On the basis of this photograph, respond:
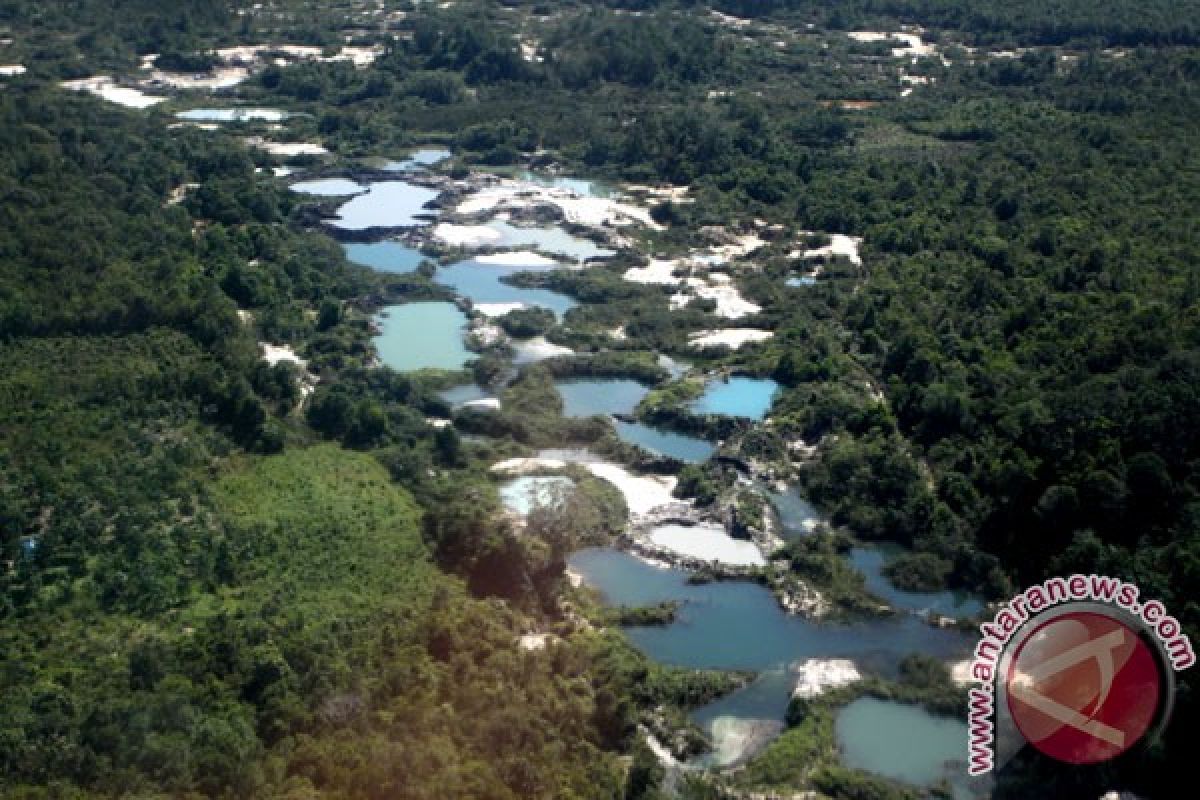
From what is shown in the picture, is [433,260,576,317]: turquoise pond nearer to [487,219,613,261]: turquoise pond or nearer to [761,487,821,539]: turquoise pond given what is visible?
[487,219,613,261]: turquoise pond

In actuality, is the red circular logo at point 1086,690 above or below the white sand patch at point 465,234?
above

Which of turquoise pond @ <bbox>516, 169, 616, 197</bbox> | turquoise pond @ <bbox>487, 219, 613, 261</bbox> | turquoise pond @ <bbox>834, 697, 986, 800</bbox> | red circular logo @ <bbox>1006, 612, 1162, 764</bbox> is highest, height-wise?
red circular logo @ <bbox>1006, 612, 1162, 764</bbox>

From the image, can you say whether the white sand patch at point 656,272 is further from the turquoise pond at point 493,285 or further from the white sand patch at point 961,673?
the white sand patch at point 961,673

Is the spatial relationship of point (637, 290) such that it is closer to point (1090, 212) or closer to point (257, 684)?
point (1090, 212)

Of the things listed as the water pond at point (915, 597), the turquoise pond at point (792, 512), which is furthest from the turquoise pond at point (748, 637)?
the turquoise pond at point (792, 512)

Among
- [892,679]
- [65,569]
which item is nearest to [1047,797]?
[892,679]

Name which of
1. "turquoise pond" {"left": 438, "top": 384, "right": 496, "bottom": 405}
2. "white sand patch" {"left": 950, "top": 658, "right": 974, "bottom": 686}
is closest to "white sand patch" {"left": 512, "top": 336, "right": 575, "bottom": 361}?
"turquoise pond" {"left": 438, "top": 384, "right": 496, "bottom": 405}
